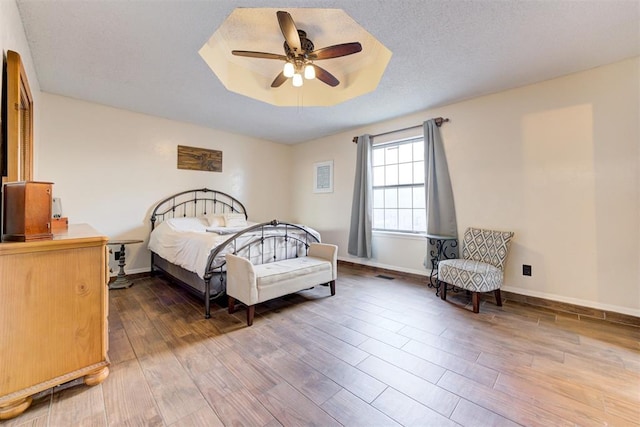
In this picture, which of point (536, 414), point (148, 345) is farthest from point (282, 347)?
point (536, 414)

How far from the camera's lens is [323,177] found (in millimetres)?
5160

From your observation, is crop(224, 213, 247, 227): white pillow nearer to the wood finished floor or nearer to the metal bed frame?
the metal bed frame

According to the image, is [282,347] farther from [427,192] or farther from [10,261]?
[427,192]

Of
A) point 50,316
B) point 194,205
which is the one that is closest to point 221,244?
point 50,316

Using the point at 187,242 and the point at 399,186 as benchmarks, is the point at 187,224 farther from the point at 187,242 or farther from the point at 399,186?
the point at 399,186

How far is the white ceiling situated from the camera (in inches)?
71.7

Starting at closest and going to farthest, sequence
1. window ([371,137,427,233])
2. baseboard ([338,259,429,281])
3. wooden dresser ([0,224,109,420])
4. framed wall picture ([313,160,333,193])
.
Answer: wooden dresser ([0,224,109,420]) < baseboard ([338,259,429,281]) < window ([371,137,427,233]) < framed wall picture ([313,160,333,193])

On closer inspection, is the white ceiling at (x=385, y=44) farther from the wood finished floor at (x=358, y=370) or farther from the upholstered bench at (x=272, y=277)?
the wood finished floor at (x=358, y=370)

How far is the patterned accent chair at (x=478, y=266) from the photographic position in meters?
2.60

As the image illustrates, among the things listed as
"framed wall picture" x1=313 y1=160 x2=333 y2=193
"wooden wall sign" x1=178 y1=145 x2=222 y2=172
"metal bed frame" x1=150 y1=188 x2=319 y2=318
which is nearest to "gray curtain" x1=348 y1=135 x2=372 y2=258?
"framed wall picture" x1=313 y1=160 x2=333 y2=193

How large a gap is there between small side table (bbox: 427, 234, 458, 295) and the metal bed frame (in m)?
1.61

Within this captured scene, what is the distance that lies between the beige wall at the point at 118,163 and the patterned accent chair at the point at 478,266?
3977 millimetres

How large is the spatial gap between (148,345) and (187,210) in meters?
2.75

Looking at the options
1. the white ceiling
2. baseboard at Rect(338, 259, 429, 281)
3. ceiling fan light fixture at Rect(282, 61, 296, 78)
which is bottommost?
baseboard at Rect(338, 259, 429, 281)
